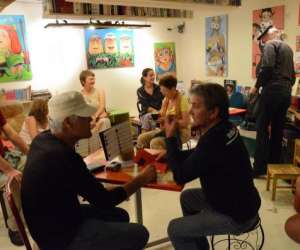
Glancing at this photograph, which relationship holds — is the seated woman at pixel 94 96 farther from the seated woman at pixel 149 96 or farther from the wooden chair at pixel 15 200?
the wooden chair at pixel 15 200

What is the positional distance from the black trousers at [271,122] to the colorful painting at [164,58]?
130 inches

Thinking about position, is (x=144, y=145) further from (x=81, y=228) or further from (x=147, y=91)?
(x=81, y=228)

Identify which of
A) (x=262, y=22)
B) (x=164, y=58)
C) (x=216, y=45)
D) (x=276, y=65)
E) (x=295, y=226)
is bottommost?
(x=295, y=226)

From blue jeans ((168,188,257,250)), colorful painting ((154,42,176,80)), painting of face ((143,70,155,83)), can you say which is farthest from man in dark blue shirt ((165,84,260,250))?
colorful painting ((154,42,176,80))

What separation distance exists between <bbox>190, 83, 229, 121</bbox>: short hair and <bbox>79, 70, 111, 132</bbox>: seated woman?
2959 millimetres

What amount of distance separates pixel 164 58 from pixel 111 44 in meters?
1.22

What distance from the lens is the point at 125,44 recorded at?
6145 mm

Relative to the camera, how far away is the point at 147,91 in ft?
15.8

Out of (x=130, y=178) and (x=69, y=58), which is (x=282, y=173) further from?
(x=69, y=58)

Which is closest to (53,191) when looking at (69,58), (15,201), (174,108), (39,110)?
(15,201)

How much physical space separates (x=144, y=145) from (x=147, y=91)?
3.76 feet

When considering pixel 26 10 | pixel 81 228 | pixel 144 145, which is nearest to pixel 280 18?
pixel 144 145

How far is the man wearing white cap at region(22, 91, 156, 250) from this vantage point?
1.47 m

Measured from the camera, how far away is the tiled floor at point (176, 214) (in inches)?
99.5
